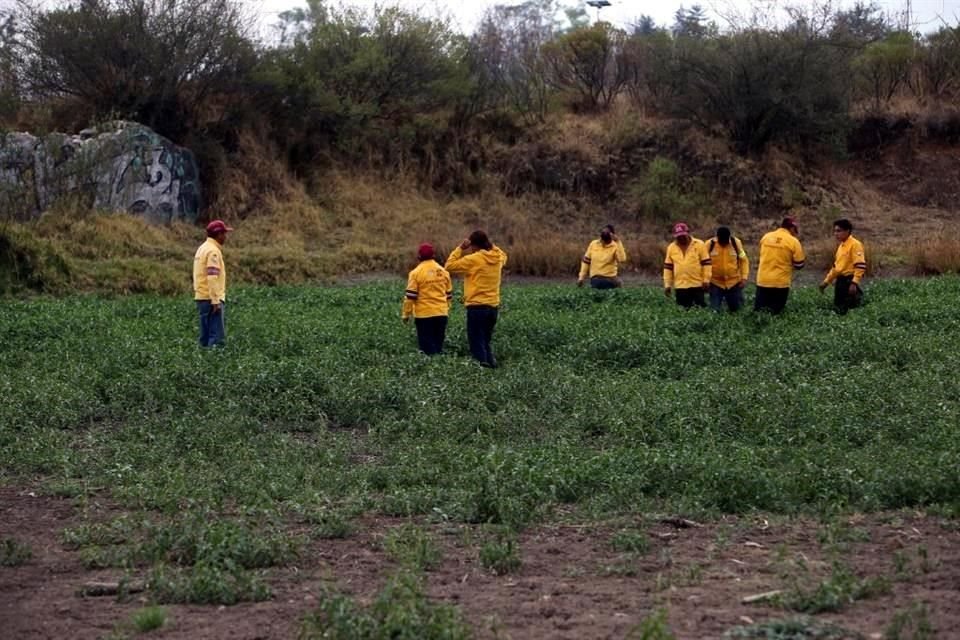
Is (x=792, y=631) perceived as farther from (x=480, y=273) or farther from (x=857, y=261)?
(x=857, y=261)

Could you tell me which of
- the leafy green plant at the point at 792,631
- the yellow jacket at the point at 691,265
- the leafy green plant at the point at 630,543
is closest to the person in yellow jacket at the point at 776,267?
the yellow jacket at the point at 691,265

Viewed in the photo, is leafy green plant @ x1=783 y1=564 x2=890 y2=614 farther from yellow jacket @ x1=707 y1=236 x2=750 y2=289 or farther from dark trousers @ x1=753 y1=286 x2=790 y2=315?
yellow jacket @ x1=707 y1=236 x2=750 y2=289

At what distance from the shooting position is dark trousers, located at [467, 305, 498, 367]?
53.3ft

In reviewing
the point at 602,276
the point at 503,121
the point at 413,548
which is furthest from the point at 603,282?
the point at 503,121

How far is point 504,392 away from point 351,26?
27971 mm

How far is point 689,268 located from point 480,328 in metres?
5.29

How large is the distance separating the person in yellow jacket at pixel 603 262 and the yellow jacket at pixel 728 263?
3124mm

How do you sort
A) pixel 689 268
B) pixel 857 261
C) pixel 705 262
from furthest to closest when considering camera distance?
pixel 689 268
pixel 705 262
pixel 857 261

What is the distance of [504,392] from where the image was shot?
13.7 meters

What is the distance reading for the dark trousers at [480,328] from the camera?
16.2 m

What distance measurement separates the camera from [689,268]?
2050cm

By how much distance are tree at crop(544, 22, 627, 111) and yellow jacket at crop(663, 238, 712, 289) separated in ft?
78.8

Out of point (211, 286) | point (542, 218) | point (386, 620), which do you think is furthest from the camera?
point (542, 218)

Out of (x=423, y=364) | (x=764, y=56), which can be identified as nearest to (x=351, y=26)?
(x=764, y=56)
